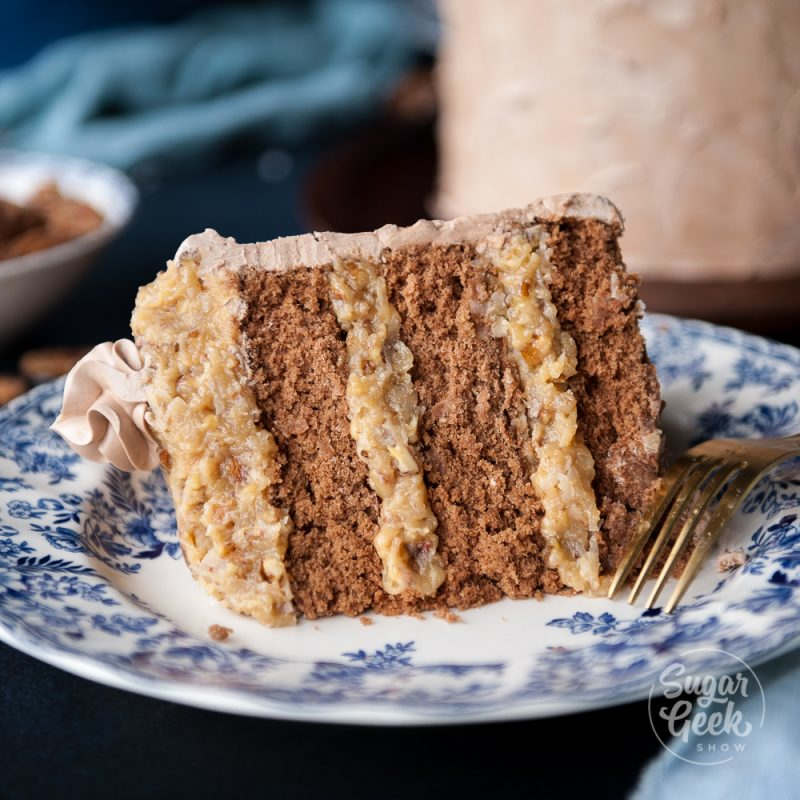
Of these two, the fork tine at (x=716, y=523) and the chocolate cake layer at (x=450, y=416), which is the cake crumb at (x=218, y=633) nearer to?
the chocolate cake layer at (x=450, y=416)

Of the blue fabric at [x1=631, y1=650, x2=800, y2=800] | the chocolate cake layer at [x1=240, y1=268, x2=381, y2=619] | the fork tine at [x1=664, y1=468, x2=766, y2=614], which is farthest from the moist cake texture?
the blue fabric at [x1=631, y1=650, x2=800, y2=800]

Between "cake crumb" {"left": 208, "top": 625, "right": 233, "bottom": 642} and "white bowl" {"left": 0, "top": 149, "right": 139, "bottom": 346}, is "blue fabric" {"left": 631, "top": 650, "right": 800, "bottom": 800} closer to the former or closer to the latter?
"cake crumb" {"left": 208, "top": 625, "right": 233, "bottom": 642}

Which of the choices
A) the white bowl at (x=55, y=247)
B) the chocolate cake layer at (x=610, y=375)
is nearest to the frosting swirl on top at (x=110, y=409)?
the chocolate cake layer at (x=610, y=375)

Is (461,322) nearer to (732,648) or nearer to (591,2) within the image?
(732,648)

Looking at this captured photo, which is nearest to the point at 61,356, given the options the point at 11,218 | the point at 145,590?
the point at 11,218

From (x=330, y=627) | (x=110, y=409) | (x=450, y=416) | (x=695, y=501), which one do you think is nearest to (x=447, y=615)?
(x=330, y=627)

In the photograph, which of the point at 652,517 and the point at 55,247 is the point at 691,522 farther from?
the point at 55,247
